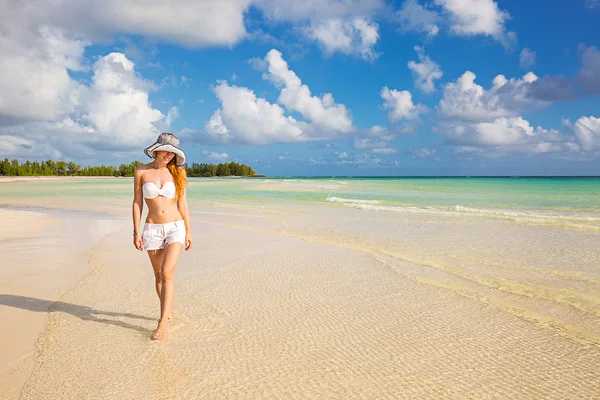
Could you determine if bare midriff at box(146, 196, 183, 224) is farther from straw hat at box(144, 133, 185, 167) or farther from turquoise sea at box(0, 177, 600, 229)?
turquoise sea at box(0, 177, 600, 229)

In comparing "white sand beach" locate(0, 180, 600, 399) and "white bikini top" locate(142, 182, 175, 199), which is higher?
"white bikini top" locate(142, 182, 175, 199)

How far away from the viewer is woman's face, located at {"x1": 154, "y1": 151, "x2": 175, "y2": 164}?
4.54 metres

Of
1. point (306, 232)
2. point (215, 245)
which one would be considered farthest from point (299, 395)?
point (306, 232)

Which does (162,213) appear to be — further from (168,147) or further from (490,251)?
(490,251)

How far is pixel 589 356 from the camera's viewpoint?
4.06 m

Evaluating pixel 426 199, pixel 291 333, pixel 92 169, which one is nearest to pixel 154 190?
pixel 291 333

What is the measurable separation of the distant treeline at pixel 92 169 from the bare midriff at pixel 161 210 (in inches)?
3514

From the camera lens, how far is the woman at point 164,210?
14.9 feet

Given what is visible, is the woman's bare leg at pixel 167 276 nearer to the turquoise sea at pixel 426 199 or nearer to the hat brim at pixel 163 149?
the hat brim at pixel 163 149

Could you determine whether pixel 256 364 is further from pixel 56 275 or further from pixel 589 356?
pixel 56 275

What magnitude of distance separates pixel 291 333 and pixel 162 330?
1.45 metres

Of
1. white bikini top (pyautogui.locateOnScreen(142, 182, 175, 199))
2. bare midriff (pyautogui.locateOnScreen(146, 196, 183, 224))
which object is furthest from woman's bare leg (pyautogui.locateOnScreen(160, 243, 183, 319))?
white bikini top (pyautogui.locateOnScreen(142, 182, 175, 199))

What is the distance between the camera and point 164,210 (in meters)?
4.60

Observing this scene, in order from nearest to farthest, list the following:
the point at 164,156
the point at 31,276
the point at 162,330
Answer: the point at 162,330 → the point at 164,156 → the point at 31,276
